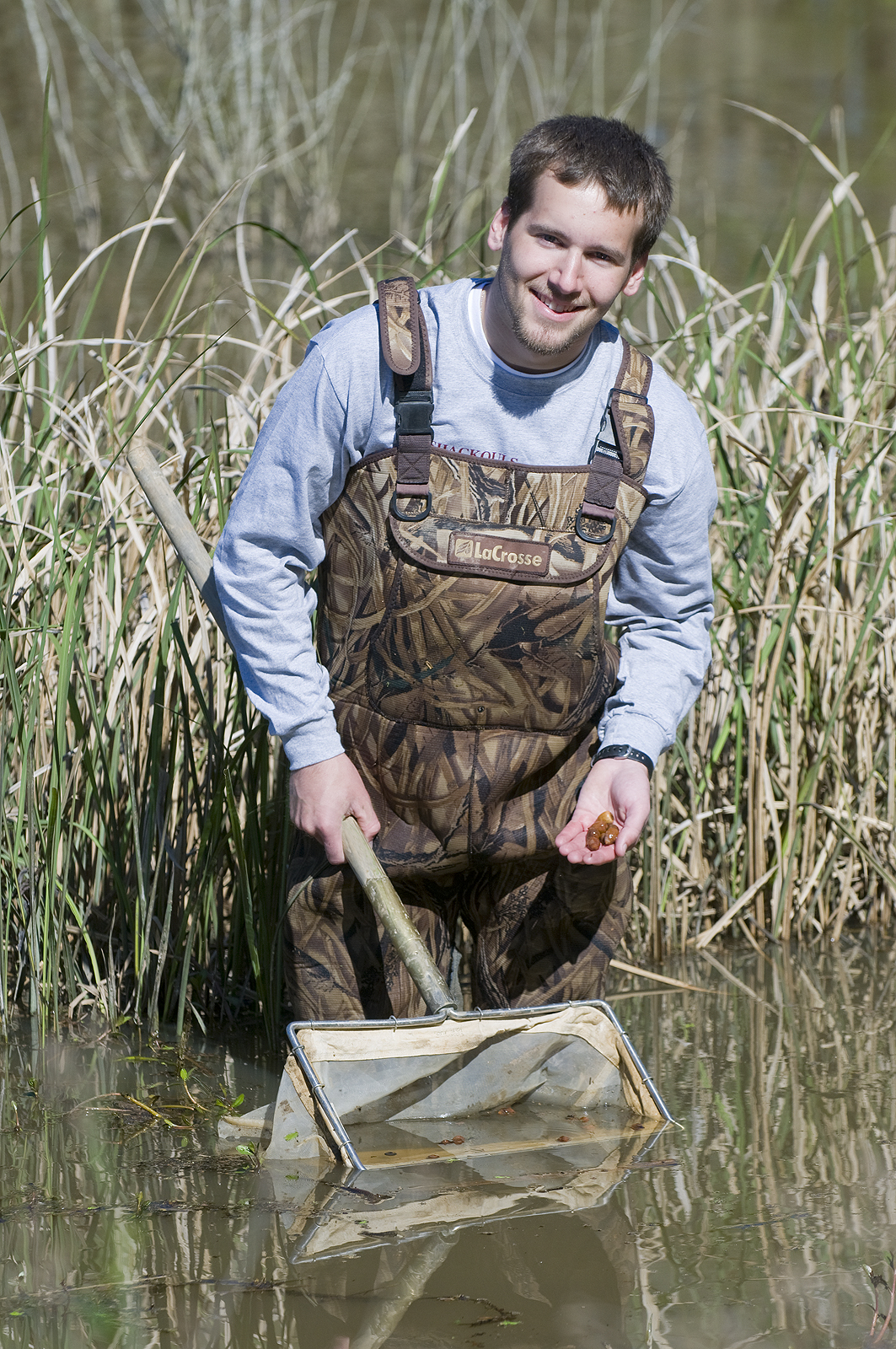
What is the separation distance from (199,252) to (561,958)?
5.21ft

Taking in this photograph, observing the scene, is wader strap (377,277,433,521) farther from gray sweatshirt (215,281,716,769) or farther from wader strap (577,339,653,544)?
wader strap (577,339,653,544)

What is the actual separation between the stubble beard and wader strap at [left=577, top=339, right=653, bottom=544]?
5.2 inches

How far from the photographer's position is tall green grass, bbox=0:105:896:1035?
293 centimetres

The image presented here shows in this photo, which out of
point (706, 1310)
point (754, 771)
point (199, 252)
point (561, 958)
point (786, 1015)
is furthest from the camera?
point (754, 771)

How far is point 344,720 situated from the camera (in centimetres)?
233

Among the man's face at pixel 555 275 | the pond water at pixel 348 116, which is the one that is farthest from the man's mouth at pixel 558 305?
the pond water at pixel 348 116

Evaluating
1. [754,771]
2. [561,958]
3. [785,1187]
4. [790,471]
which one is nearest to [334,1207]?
[561,958]

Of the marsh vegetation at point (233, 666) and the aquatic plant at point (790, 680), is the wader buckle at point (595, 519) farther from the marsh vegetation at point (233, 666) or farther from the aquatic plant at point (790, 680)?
the aquatic plant at point (790, 680)

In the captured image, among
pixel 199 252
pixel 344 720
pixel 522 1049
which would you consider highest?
pixel 199 252

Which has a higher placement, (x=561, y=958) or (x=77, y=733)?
(x=77, y=733)

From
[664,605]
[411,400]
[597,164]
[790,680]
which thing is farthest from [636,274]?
[790,680]

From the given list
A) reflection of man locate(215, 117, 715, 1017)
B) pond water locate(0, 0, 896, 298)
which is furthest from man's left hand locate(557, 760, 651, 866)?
pond water locate(0, 0, 896, 298)

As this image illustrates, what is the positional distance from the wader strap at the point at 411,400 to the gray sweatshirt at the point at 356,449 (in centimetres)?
3

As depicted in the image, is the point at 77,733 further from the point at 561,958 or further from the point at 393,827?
the point at 561,958
